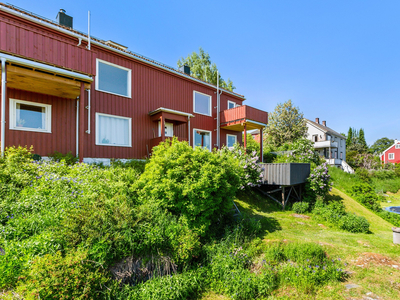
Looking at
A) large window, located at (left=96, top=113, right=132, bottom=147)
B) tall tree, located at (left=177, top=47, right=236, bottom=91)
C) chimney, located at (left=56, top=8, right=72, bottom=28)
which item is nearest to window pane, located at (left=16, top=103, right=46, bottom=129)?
large window, located at (left=96, top=113, right=132, bottom=147)

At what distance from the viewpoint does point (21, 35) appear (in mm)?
7051

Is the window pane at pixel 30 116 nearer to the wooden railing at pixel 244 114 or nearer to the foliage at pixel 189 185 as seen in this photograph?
the foliage at pixel 189 185

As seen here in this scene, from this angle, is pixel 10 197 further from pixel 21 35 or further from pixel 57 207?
pixel 21 35

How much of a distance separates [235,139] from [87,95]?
1157 cm

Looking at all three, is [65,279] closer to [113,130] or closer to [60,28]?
[113,130]

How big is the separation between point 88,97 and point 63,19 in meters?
4.29

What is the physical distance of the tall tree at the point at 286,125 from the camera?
81.9ft

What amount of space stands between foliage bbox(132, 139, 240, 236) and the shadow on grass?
325cm

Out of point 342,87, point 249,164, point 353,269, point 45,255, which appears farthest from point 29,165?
point 342,87

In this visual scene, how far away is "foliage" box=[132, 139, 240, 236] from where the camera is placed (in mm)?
5629

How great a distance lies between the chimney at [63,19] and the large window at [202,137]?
920 cm

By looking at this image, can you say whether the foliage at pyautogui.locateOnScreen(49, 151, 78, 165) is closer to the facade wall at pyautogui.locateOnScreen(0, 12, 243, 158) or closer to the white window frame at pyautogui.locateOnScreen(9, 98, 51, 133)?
the facade wall at pyautogui.locateOnScreen(0, 12, 243, 158)

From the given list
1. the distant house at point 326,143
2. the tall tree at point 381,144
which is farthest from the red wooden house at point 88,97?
the tall tree at point 381,144

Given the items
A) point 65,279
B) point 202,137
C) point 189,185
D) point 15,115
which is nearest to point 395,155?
point 202,137
